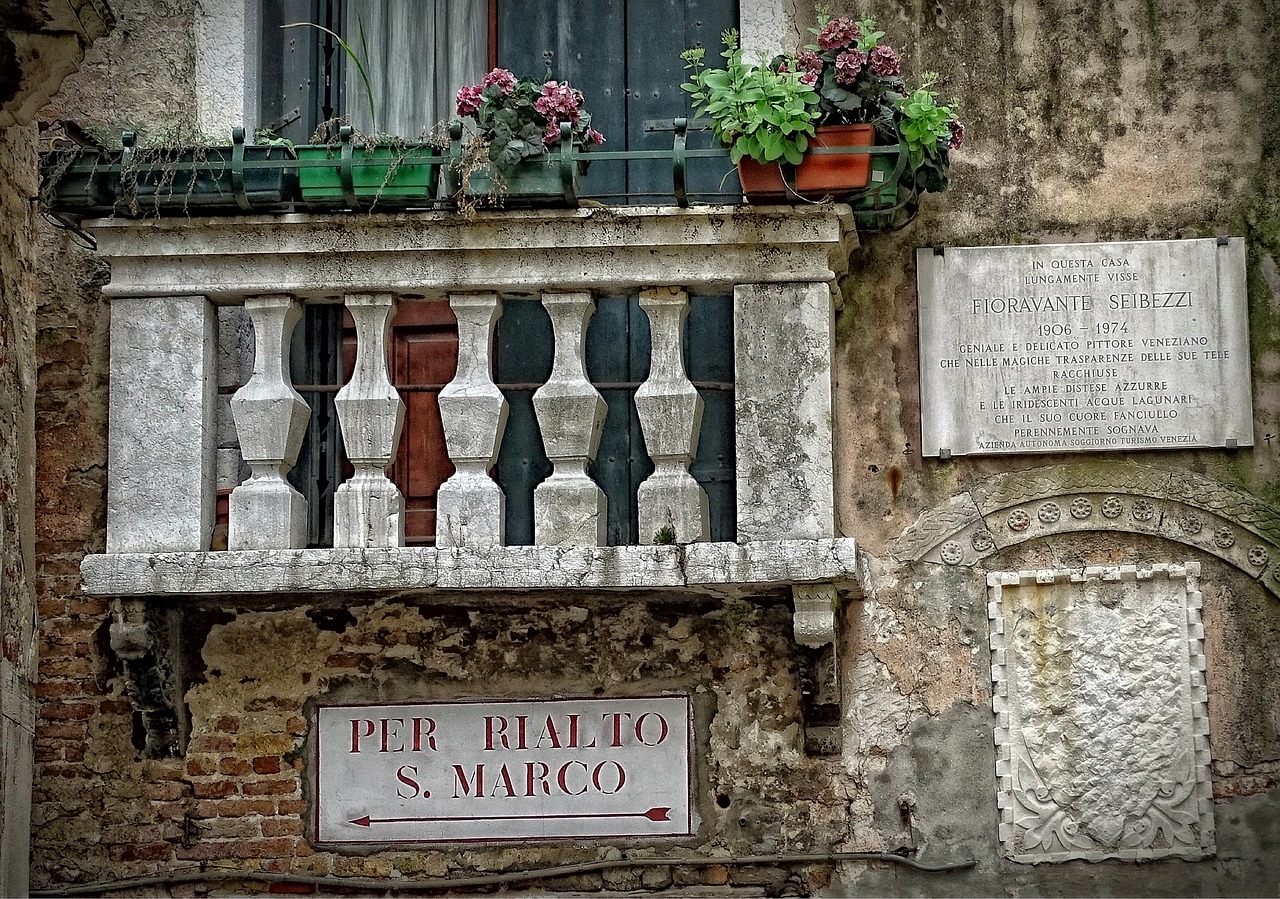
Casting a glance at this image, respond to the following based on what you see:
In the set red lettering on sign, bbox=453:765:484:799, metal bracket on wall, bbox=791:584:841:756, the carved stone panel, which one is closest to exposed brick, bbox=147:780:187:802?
red lettering on sign, bbox=453:765:484:799

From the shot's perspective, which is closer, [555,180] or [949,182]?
[555,180]

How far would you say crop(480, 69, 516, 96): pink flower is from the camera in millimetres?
5496

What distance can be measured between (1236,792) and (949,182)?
7.36 ft

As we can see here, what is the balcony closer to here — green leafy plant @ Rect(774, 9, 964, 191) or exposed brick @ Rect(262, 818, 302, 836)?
green leafy plant @ Rect(774, 9, 964, 191)

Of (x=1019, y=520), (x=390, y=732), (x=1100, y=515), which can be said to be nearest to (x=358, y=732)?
(x=390, y=732)

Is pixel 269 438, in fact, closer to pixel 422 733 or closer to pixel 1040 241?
pixel 422 733

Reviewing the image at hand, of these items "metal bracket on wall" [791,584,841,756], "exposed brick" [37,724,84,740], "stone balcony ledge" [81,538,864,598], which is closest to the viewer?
"stone balcony ledge" [81,538,864,598]

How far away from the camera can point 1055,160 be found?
19.9 ft

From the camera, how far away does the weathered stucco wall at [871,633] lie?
5719mm

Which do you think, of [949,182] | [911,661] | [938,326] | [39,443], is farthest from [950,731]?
[39,443]

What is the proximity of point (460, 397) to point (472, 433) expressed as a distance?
0.40 feet

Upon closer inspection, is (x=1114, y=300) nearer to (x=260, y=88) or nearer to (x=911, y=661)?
(x=911, y=661)

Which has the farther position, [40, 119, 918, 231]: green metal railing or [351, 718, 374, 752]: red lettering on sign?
[351, 718, 374, 752]: red lettering on sign

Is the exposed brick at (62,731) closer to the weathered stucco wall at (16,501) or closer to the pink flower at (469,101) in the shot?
the weathered stucco wall at (16,501)
